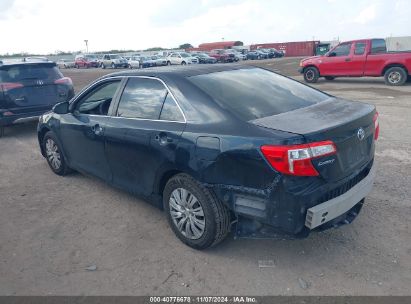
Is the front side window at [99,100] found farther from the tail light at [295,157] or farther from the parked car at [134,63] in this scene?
the parked car at [134,63]

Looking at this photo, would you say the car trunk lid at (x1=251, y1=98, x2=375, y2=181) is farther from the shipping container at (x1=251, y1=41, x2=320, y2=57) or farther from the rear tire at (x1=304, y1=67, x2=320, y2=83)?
the shipping container at (x1=251, y1=41, x2=320, y2=57)

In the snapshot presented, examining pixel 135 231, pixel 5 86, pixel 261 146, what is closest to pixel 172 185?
pixel 135 231

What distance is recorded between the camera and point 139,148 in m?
3.60

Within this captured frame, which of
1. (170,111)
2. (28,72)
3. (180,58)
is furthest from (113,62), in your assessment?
(170,111)

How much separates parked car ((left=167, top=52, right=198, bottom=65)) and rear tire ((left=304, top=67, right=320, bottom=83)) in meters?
20.6

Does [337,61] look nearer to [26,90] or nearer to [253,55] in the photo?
[26,90]

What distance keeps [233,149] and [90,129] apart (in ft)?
7.24

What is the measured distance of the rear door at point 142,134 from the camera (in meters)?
3.33

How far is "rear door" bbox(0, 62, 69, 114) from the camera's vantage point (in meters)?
7.56

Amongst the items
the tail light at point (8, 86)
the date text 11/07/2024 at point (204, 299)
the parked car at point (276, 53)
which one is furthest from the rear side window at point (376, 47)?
the parked car at point (276, 53)

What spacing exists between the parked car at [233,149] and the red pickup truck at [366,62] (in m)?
11.3

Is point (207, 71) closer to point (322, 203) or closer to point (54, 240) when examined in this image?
point (322, 203)

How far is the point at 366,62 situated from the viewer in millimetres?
13773

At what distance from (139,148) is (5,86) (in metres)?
5.47
